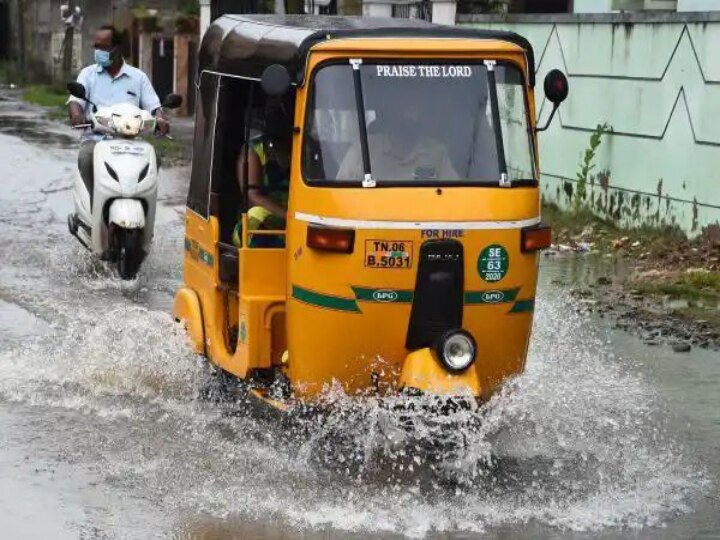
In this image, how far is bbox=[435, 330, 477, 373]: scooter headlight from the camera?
7090 millimetres

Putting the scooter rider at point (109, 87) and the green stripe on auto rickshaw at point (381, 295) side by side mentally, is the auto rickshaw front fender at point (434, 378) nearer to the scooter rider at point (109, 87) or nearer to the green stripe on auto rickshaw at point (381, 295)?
the green stripe on auto rickshaw at point (381, 295)

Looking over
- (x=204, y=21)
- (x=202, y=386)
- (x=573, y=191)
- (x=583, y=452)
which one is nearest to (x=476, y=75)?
(x=583, y=452)

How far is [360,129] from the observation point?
730cm

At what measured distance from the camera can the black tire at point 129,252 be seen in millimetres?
11992

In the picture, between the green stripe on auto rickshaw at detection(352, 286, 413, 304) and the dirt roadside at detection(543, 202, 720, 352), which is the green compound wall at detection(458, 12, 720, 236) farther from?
the green stripe on auto rickshaw at detection(352, 286, 413, 304)

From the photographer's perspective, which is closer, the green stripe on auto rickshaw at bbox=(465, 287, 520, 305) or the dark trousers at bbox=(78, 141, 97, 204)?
the green stripe on auto rickshaw at bbox=(465, 287, 520, 305)

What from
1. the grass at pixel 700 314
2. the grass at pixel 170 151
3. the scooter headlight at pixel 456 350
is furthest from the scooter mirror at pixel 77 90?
the grass at pixel 170 151

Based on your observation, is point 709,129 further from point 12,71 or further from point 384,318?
point 12,71

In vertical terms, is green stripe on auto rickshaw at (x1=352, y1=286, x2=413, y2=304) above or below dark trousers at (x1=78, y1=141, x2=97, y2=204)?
above

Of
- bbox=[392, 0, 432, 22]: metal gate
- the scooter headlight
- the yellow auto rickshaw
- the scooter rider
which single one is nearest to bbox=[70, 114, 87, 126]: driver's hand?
the scooter rider

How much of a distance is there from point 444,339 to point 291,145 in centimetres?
136

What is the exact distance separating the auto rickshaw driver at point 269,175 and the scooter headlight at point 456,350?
1.18 meters

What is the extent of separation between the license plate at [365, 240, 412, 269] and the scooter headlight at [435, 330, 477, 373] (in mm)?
399

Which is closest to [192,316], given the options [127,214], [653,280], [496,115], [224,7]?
[496,115]
